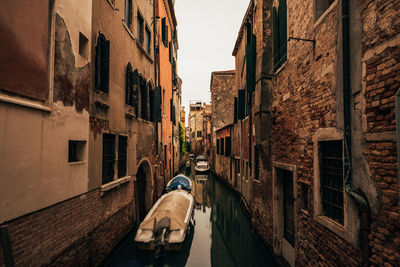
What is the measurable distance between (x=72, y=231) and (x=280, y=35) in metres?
6.47

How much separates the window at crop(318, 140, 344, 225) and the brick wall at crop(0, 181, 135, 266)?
4547 millimetres

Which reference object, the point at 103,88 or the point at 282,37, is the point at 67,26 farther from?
the point at 282,37

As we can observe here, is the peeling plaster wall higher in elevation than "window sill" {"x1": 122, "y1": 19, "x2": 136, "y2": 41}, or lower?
lower

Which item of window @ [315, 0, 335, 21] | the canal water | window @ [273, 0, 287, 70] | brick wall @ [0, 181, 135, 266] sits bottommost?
the canal water

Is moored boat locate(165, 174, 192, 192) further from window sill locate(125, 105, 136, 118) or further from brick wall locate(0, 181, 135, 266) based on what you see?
window sill locate(125, 105, 136, 118)

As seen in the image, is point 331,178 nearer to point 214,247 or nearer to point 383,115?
point 383,115

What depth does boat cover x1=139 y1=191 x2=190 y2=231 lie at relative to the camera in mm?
6801

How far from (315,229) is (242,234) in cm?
550

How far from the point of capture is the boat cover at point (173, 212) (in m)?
6.80

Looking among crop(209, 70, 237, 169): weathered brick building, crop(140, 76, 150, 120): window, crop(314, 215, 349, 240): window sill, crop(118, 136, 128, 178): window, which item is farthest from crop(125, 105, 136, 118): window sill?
crop(209, 70, 237, 169): weathered brick building

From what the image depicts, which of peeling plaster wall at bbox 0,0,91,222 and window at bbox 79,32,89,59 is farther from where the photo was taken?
window at bbox 79,32,89,59

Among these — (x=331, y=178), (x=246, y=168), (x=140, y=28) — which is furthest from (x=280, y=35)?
(x=246, y=168)

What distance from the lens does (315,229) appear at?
3.96 meters

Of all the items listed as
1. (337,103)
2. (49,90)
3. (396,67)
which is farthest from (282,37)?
(49,90)
